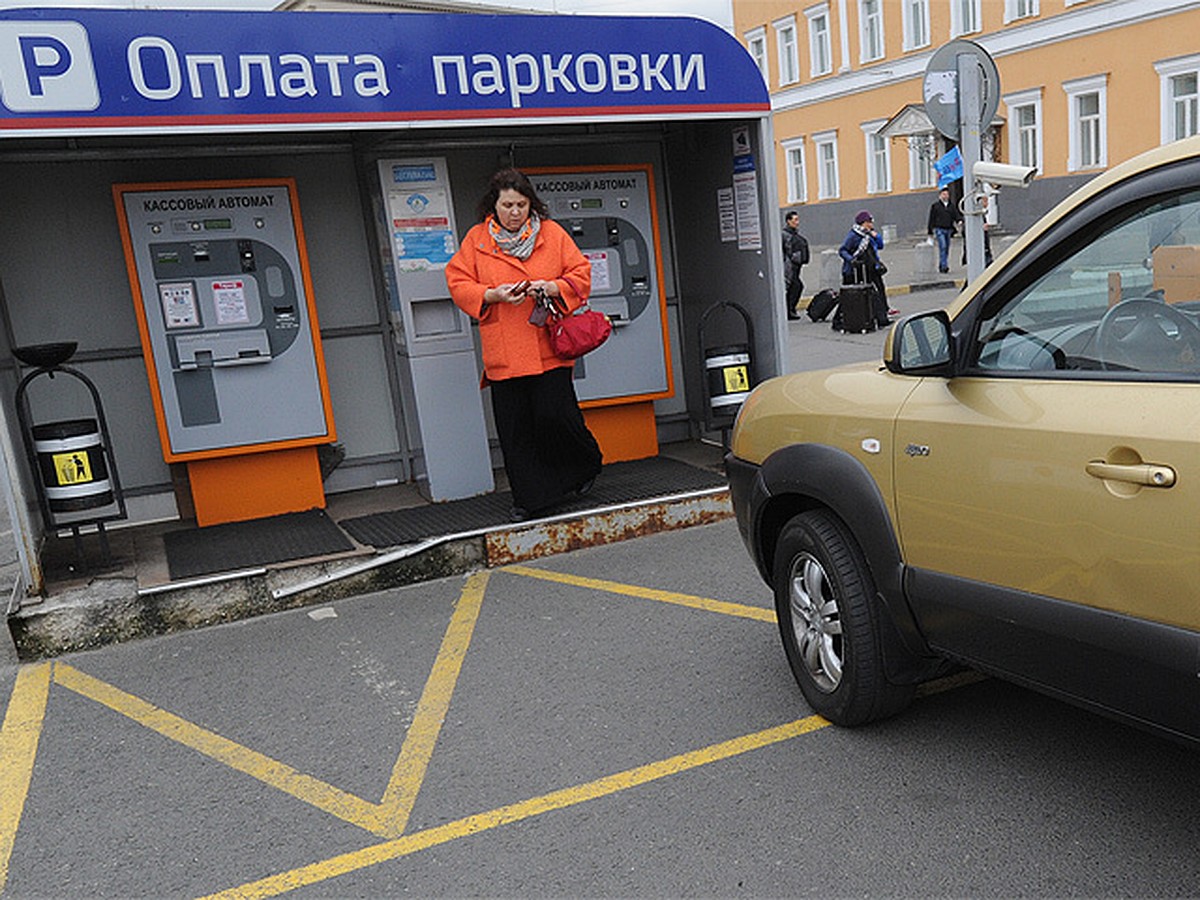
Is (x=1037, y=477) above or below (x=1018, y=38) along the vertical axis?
below

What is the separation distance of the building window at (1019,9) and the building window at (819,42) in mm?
7331

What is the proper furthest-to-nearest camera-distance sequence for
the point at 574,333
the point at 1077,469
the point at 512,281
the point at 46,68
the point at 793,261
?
the point at 793,261 < the point at 574,333 < the point at 512,281 < the point at 46,68 < the point at 1077,469

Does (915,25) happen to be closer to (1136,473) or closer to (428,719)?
(428,719)

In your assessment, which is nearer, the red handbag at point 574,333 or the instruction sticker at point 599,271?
the red handbag at point 574,333

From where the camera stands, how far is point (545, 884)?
3016 mm

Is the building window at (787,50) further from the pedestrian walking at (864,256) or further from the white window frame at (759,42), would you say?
the pedestrian walking at (864,256)

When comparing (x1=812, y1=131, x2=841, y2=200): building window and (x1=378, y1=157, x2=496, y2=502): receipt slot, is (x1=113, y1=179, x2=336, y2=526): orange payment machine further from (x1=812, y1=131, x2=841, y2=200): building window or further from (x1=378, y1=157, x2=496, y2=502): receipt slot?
(x1=812, y1=131, x2=841, y2=200): building window

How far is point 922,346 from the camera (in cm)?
313

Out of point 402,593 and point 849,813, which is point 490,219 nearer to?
point 402,593

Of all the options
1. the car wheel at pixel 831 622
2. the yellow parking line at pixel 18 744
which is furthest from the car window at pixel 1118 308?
the yellow parking line at pixel 18 744

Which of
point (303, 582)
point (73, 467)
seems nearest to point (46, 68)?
point (73, 467)

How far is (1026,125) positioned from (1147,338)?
29.5 metres

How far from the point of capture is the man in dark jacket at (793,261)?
17188 mm

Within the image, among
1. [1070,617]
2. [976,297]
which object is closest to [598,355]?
[976,297]
